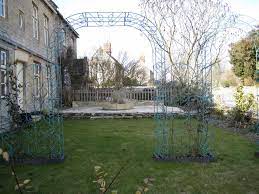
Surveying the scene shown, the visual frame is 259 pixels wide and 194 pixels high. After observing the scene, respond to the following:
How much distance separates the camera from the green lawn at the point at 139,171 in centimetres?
503

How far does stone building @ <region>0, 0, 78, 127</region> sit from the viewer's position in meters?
10.9

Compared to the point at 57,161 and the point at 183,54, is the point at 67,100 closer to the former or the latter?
the point at 183,54

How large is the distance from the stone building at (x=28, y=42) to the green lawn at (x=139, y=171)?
8.75 ft

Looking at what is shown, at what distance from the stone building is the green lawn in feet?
8.75

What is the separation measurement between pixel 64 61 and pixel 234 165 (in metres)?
17.3

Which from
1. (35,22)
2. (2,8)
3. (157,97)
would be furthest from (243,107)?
(35,22)

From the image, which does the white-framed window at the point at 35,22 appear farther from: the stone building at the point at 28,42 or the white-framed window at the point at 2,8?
the white-framed window at the point at 2,8

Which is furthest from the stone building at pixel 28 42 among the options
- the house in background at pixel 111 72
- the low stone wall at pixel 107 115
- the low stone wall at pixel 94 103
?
the house in background at pixel 111 72

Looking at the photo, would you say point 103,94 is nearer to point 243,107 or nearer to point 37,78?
point 37,78

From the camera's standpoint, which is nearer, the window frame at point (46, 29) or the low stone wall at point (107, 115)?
the low stone wall at point (107, 115)

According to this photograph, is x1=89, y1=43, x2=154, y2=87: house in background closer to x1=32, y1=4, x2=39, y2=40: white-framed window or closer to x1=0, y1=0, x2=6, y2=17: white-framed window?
x1=32, y1=4, x2=39, y2=40: white-framed window

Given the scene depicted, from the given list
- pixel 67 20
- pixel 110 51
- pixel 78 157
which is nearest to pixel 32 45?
pixel 67 20

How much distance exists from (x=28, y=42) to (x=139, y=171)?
35.8 ft

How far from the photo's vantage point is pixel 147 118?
51.5ft
